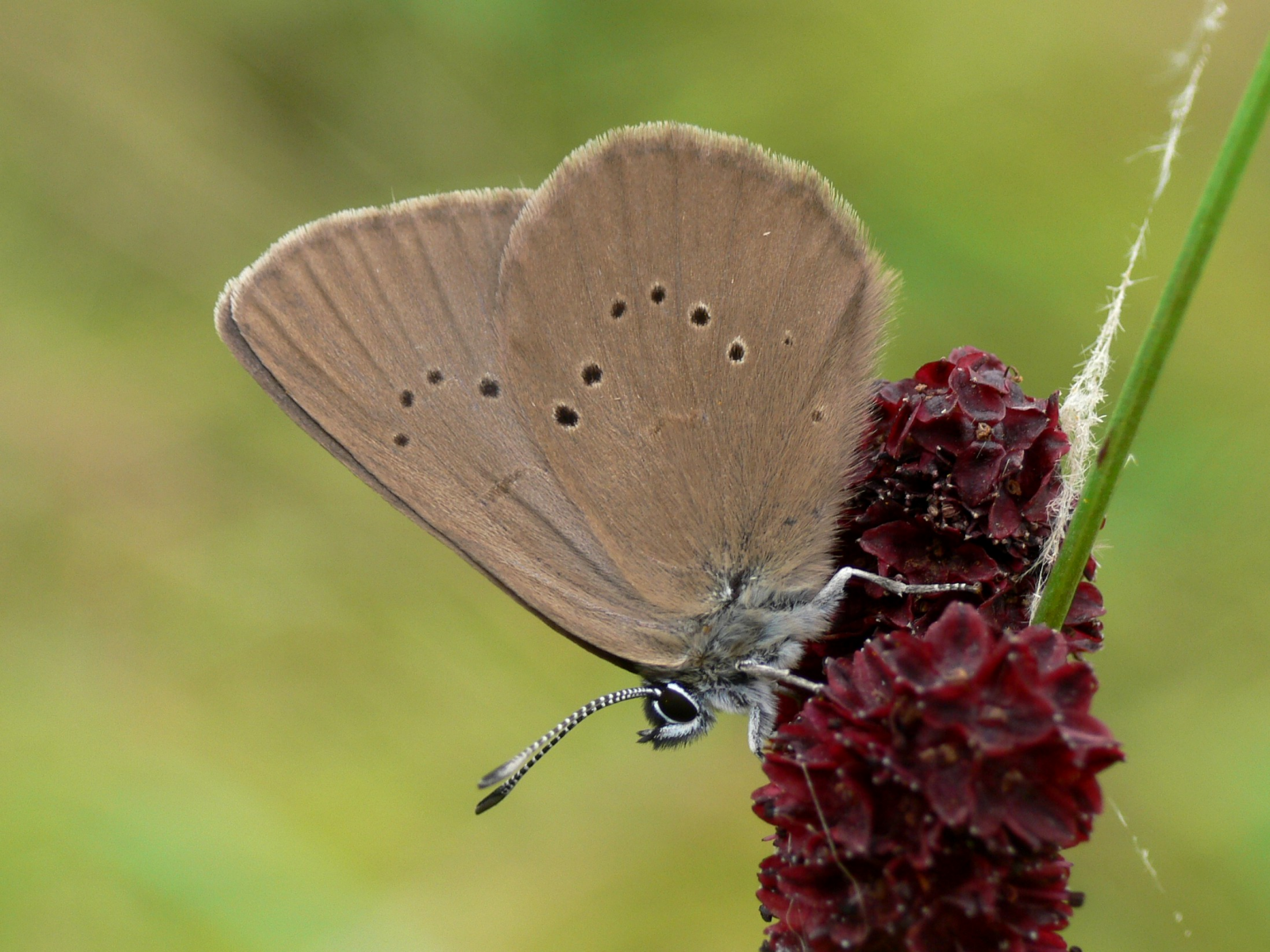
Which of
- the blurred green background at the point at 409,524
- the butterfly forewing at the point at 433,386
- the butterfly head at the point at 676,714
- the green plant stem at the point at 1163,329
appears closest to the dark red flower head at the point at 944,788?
the green plant stem at the point at 1163,329

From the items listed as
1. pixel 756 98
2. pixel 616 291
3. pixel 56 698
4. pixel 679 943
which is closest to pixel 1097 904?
pixel 679 943

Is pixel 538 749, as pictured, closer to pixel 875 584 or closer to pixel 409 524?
pixel 875 584

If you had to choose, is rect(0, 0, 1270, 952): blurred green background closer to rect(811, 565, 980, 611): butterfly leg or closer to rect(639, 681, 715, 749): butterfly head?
rect(811, 565, 980, 611): butterfly leg

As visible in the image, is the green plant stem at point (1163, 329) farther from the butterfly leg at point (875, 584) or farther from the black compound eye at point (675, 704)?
the black compound eye at point (675, 704)

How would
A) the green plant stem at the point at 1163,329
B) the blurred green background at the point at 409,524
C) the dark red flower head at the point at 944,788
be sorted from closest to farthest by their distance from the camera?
the green plant stem at the point at 1163,329 < the dark red flower head at the point at 944,788 < the blurred green background at the point at 409,524

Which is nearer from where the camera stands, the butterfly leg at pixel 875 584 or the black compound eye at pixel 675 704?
the butterfly leg at pixel 875 584

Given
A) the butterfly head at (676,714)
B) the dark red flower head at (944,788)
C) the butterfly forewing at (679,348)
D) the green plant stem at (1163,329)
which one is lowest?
the dark red flower head at (944,788)

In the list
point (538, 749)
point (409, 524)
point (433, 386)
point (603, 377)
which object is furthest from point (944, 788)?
point (409, 524)

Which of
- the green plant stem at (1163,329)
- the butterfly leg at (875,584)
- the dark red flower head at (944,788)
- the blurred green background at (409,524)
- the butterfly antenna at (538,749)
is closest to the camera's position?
the green plant stem at (1163,329)
